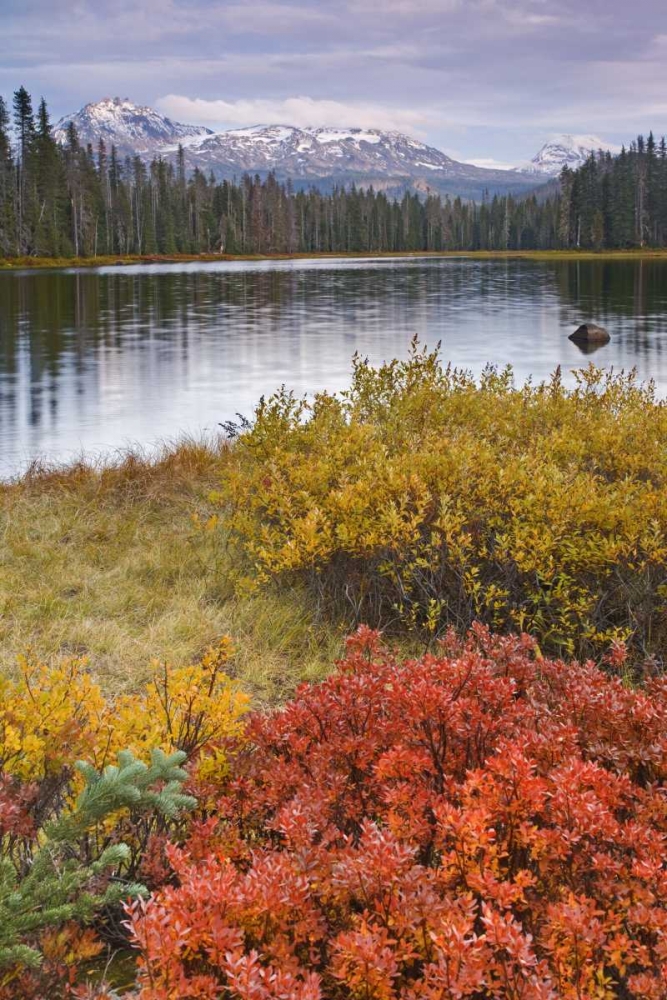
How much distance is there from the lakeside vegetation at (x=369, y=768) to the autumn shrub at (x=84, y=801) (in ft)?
0.04

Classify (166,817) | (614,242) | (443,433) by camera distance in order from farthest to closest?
(614,242) → (443,433) → (166,817)

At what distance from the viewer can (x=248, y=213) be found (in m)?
140

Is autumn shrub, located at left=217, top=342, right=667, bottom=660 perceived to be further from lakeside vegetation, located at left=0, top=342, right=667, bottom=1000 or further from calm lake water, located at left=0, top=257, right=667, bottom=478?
calm lake water, located at left=0, top=257, right=667, bottom=478

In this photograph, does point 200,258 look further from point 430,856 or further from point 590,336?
point 430,856

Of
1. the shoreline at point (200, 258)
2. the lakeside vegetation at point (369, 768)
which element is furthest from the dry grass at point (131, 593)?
the shoreline at point (200, 258)

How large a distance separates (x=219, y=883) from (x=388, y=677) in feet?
4.32

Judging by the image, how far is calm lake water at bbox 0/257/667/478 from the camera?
16.9 metres

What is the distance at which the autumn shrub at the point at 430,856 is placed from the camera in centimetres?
190

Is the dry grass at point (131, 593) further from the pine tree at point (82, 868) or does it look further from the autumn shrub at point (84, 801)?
the pine tree at point (82, 868)

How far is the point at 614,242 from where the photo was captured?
121312mm

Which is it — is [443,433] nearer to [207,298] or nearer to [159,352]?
[159,352]

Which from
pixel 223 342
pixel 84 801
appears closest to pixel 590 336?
pixel 223 342

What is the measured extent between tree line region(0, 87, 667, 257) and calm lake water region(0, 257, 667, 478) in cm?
4183

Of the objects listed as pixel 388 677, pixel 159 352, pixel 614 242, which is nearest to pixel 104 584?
pixel 388 677
